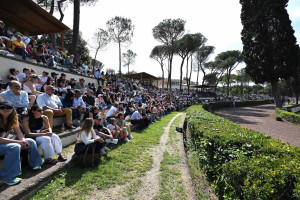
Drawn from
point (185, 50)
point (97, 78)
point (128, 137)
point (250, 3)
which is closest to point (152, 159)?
point (128, 137)

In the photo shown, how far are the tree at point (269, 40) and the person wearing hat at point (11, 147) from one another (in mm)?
26687

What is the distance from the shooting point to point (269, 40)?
21.1 meters

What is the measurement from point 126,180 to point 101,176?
578mm

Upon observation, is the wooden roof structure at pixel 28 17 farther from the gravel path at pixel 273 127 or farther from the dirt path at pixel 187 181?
the gravel path at pixel 273 127

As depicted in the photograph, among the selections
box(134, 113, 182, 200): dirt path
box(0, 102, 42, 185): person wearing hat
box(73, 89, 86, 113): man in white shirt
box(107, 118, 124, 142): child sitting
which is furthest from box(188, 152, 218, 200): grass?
box(73, 89, 86, 113): man in white shirt

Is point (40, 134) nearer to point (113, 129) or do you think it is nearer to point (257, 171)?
point (113, 129)

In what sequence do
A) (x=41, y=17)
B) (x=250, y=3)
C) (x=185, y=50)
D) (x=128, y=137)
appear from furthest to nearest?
(x=185, y=50), (x=250, y=3), (x=41, y=17), (x=128, y=137)

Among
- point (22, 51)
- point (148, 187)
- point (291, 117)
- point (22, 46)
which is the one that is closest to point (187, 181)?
point (148, 187)

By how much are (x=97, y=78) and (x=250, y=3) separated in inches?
961

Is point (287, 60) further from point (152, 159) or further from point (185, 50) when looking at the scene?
point (152, 159)

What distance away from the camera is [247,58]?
939 inches

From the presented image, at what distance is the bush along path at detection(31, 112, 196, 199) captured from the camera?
2941mm

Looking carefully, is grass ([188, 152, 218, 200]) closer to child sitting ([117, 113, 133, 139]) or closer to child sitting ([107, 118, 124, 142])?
child sitting ([107, 118, 124, 142])

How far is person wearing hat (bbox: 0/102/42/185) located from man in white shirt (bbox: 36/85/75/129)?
1472mm
